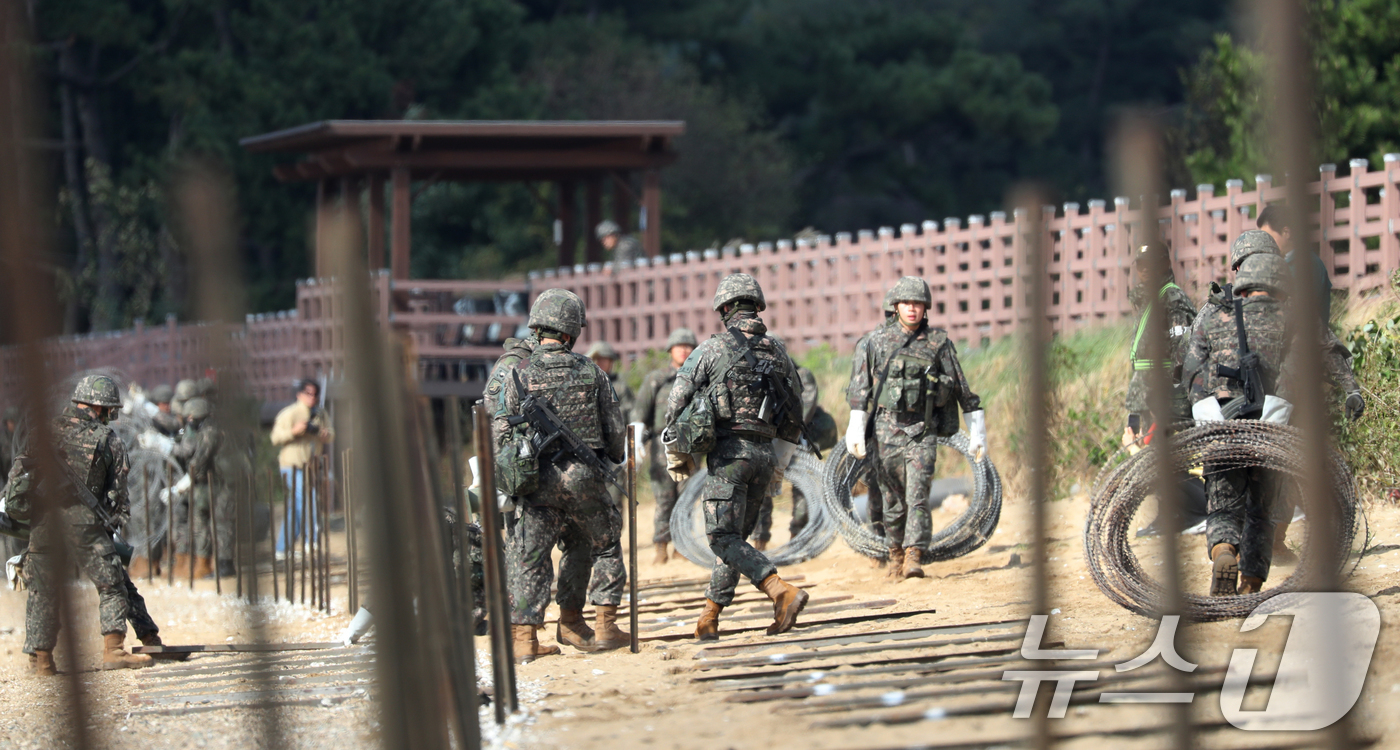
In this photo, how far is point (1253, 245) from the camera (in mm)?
6996

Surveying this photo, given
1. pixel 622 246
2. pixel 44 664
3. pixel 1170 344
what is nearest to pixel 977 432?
pixel 1170 344

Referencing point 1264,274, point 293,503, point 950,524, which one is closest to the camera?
point 1264,274

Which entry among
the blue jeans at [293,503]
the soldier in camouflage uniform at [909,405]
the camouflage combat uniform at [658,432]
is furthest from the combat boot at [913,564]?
the blue jeans at [293,503]

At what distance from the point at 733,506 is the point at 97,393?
3.66m

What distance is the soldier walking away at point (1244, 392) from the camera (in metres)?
6.73

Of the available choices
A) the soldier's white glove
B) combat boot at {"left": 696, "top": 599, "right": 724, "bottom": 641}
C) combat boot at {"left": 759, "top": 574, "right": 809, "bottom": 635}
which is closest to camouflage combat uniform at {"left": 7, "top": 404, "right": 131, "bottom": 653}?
the soldier's white glove

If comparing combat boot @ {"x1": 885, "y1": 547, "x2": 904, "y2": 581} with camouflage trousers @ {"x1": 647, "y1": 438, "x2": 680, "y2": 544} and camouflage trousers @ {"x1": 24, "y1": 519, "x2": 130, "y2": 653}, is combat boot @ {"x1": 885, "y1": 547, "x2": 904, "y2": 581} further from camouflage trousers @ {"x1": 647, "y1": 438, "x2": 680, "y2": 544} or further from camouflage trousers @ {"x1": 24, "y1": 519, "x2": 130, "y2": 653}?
camouflage trousers @ {"x1": 24, "y1": 519, "x2": 130, "y2": 653}

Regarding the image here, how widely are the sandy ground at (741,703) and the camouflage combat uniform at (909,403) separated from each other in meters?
0.53

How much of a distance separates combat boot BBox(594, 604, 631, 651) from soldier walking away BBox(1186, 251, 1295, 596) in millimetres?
2750

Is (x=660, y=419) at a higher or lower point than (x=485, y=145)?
lower

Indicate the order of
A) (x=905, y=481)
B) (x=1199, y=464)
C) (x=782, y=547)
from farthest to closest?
1. (x=782, y=547)
2. (x=905, y=481)
3. (x=1199, y=464)

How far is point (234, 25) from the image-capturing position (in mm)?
28172

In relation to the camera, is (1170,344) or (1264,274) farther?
(1170,344)

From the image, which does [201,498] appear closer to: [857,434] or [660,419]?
[660,419]
